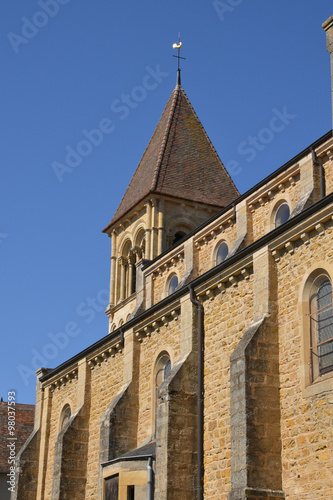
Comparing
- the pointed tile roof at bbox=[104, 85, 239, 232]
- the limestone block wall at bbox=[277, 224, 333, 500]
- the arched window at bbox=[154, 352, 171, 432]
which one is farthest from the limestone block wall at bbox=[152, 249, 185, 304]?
the limestone block wall at bbox=[277, 224, 333, 500]

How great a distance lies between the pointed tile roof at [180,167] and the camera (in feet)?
128

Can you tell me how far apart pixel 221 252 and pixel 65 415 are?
8593 mm

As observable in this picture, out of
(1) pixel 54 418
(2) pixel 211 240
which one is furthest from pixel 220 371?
(1) pixel 54 418

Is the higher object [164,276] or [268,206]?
[268,206]

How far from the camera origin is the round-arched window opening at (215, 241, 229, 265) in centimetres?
2617

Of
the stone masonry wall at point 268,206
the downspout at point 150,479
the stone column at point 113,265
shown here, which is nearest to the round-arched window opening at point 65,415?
the downspout at point 150,479

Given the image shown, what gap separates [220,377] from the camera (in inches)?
771

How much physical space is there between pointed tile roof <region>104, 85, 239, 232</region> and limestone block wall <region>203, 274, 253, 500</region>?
733 inches

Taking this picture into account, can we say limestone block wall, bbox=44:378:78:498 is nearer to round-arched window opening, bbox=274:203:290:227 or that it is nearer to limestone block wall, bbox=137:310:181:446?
limestone block wall, bbox=137:310:181:446

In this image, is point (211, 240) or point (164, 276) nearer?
point (211, 240)

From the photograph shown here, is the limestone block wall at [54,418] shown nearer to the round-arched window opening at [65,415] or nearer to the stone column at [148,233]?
the round-arched window opening at [65,415]

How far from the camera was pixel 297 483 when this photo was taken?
1609cm

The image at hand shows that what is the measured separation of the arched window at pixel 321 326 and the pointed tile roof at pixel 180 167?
71.6 ft

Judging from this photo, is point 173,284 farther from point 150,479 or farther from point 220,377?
point 150,479
